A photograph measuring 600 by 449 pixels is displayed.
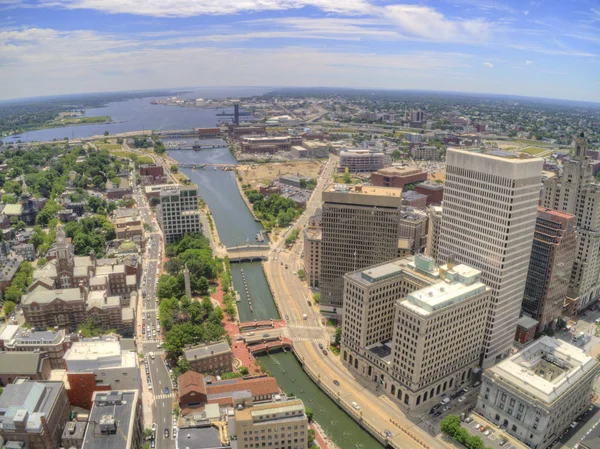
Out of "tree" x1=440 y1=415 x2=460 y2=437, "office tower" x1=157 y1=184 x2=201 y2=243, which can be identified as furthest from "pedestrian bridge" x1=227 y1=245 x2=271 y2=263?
"tree" x1=440 y1=415 x2=460 y2=437

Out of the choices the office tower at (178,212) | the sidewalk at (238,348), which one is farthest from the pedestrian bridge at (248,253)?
the sidewalk at (238,348)

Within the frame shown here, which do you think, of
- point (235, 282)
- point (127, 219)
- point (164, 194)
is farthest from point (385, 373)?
point (127, 219)

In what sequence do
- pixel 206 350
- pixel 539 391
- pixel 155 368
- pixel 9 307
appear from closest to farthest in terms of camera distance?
pixel 539 391 → pixel 206 350 → pixel 155 368 → pixel 9 307

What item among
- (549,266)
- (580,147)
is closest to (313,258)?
(549,266)

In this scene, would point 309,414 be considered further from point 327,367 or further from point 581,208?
point 581,208

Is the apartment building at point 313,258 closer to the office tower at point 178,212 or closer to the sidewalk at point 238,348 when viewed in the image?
the sidewalk at point 238,348

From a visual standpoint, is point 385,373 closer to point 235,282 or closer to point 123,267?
point 235,282

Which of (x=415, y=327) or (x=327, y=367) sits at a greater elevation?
(x=415, y=327)
